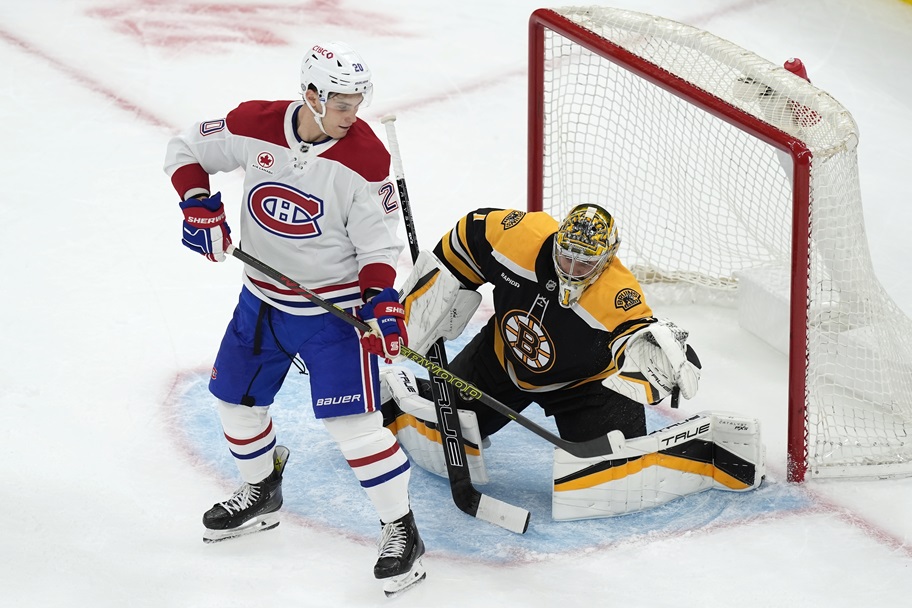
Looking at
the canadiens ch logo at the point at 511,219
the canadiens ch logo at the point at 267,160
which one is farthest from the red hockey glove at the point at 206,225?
the canadiens ch logo at the point at 511,219

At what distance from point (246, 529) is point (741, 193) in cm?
203

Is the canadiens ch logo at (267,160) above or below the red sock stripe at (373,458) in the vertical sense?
above

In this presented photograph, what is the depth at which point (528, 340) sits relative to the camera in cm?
309

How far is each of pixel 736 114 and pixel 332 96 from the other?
1.15m

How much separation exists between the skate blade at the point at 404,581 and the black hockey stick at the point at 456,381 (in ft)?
1.38

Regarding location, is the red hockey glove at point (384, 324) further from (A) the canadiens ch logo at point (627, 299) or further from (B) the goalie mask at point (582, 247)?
(A) the canadiens ch logo at point (627, 299)

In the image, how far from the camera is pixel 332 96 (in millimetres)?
2564

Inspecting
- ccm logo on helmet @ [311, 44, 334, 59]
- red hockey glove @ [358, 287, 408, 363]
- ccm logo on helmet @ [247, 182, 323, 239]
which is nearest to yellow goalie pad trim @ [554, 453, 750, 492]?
red hockey glove @ [358, 287, 408, 363]

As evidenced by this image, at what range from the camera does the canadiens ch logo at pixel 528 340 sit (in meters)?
3.05

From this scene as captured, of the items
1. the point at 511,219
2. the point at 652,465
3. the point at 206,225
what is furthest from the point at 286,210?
the point at 652,465

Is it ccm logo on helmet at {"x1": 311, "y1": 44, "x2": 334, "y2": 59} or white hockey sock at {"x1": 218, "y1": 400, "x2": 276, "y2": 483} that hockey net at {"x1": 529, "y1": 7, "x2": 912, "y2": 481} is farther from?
white hockey sock at {"x1": 218, "y1": 400, "x2": 276, "y2": 483}

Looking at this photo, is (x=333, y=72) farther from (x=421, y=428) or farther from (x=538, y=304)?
(x=421, y=428)

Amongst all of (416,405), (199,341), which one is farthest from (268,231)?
(199,341)

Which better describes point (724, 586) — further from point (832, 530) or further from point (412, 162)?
point (412, 162)
